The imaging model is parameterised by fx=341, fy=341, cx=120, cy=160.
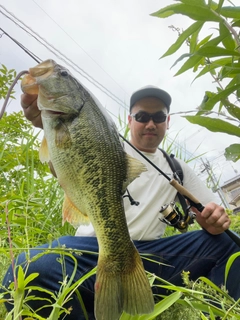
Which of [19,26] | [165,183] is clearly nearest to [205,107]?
[165,183]

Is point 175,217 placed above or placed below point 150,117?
below

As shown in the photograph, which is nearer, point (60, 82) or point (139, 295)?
point (139, 295)

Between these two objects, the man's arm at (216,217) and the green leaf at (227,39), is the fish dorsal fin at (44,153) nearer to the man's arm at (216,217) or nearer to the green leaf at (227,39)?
the green leaf at (227,39)

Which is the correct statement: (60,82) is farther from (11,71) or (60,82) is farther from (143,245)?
(11,71)

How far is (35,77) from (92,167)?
412mm

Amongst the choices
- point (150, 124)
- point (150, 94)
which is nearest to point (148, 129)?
point (150, 124)

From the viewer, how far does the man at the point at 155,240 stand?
1.85 meters

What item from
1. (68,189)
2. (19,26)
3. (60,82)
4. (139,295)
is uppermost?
(19,26)

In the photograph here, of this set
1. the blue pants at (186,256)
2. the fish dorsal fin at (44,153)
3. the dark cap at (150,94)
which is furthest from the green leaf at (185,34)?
the dark cap at (150,94)

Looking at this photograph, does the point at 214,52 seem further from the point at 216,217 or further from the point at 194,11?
the point at 216,217

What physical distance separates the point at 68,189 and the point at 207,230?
1.38 m

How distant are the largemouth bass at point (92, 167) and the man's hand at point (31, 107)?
0.13m

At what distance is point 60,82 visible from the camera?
138 cm

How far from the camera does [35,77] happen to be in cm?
130
